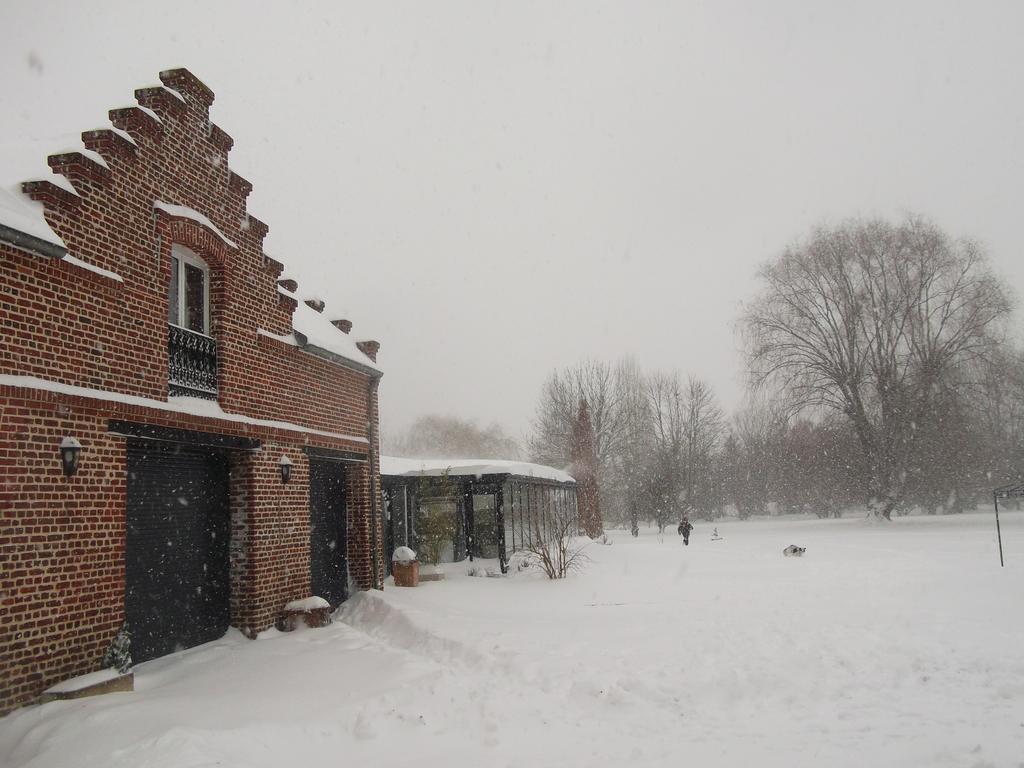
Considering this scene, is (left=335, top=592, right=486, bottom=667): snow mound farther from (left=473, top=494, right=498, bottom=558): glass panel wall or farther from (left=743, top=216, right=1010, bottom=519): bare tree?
(left=743, top=216, right=1010, bottom=519): bare tree

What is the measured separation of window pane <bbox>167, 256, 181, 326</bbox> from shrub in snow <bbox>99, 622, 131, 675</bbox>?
3789 mm

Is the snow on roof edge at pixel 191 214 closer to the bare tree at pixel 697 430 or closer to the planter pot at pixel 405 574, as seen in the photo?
the planter pot at pixel 405 574

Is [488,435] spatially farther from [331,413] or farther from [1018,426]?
[331,413]

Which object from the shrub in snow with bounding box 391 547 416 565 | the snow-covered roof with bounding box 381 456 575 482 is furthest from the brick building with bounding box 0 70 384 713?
the snow-covered roof with bounding box 381 456 575 482

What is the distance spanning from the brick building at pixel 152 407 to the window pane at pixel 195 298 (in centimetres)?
2

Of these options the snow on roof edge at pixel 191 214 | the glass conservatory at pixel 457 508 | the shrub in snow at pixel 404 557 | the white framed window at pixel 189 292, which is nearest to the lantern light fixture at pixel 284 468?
the white framed window at pixel 189 292

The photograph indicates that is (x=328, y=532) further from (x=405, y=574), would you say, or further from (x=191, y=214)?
(x=191, y=214)

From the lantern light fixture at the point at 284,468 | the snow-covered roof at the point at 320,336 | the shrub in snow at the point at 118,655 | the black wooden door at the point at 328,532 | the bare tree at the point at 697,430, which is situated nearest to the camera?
the shrub in snow at the point at 118,655

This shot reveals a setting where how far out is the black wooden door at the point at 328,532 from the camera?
11602 mm

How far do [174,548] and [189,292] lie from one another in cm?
330

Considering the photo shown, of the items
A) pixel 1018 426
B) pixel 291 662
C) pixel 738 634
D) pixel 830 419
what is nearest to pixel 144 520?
Result: pixel 291 662

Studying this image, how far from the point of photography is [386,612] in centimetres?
1055

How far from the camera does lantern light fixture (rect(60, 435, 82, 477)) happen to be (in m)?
6.39

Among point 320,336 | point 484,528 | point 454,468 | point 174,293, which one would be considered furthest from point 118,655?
point 484,528
